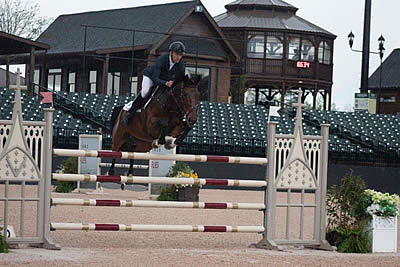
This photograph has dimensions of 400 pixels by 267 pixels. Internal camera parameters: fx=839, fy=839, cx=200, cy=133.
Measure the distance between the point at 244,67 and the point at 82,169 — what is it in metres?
26.3

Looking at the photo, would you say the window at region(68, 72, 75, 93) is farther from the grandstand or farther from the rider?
the rider

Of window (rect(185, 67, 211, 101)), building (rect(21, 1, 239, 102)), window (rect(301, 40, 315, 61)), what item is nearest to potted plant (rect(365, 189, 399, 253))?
building (rect(21, 1, 239, 102))

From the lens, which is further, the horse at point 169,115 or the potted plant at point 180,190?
the potted plant at point 180,190

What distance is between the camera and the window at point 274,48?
151 feet

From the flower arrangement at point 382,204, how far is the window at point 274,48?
3527cm

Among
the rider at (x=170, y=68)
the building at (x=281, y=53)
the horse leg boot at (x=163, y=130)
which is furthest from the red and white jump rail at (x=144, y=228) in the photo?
the building at (x=281, y=53)

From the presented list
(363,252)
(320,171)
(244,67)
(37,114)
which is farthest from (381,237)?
(244,67)

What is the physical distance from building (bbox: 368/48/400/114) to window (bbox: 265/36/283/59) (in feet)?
32.5

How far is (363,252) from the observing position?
36.6 feet

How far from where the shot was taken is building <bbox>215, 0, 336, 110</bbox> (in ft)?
150

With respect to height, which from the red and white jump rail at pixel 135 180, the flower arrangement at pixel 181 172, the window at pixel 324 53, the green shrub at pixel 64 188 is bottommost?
the green shrub at pixel 64 188

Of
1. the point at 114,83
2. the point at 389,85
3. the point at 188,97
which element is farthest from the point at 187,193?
the point at 389,85

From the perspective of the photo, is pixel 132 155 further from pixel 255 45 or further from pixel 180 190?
pixel 255 45

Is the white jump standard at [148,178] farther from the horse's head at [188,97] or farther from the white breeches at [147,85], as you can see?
the white breeches at [147,85]
